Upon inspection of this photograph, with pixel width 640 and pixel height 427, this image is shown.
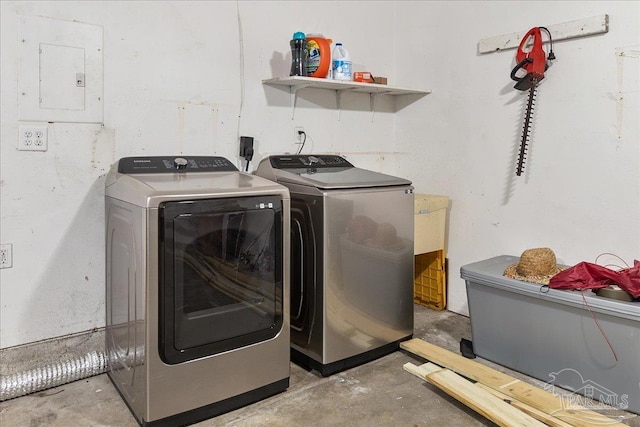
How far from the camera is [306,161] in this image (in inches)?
108

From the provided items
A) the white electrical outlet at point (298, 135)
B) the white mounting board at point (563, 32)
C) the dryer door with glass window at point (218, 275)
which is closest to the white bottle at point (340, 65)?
the white electrical outlet at point (298, 135)

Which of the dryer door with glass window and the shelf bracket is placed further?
the shelf bracket

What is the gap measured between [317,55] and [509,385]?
Result: 2034 millimetres

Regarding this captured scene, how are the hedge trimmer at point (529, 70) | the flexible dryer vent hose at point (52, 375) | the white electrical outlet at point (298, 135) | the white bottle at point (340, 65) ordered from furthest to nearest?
the white electrical outlet at point (298, 135) → the white bottle at point (340, 65) → the hedge trimmer at point (529, 70) → the flexible dryer vent hose at point (52, 375)

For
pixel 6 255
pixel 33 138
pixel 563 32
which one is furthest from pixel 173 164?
pixel 563 32

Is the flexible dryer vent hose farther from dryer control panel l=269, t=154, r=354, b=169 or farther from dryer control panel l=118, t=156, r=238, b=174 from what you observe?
dryer control panel l=269, t=154, r=354, b=169

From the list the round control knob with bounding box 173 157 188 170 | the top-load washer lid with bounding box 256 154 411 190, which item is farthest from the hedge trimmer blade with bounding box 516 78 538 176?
the round control knob with bounding box 173 157 188 170

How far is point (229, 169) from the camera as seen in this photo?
8.14 feet

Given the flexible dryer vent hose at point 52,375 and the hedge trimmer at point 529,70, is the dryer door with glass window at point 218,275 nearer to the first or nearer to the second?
the flexible dryer vent hose at point 52,375

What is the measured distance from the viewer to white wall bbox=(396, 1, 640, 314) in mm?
2420

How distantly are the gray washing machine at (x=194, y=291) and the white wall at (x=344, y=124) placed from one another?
255 mm

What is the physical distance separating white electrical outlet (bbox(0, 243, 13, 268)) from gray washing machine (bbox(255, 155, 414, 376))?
127 centimetres

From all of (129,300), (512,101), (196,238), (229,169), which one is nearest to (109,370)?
(129,300)

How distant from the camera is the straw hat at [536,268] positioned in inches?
91.6
